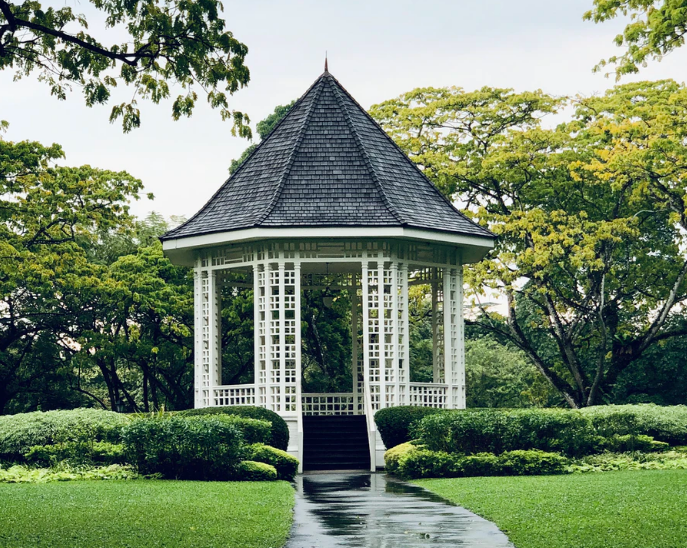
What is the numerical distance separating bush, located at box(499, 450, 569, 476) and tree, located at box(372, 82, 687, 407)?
13.8 m

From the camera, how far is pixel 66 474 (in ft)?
63.4

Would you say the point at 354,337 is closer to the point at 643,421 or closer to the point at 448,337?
the point at 448,337

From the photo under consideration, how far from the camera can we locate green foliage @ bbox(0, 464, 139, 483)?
18984mm

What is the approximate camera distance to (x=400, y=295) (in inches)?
996

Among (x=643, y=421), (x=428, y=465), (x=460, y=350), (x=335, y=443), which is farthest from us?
(x=460, y=350)

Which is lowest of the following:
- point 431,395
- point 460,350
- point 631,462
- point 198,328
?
point 631,462

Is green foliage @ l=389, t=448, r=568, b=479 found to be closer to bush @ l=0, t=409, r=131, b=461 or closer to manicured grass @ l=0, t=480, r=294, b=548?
manicured grass @ l=0, t=480, r=294, b=548

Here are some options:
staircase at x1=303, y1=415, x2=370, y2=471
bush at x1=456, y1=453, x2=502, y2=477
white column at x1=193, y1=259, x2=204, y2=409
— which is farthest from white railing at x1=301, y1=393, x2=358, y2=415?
bush at x1=456, y1=453, x2=502, y2=477

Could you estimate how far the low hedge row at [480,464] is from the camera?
19453 mm

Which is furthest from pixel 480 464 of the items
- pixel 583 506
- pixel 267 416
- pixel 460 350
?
pixel 460 350

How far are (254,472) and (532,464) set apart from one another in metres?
4.93

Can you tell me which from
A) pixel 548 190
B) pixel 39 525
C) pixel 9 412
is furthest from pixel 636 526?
pixel 9 412

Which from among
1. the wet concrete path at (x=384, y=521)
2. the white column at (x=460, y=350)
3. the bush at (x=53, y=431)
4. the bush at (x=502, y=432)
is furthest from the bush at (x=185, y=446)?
the white column at (x=460, y=350)

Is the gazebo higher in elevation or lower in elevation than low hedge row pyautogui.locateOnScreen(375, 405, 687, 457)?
higher
